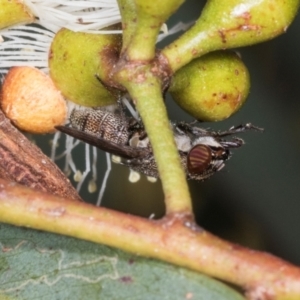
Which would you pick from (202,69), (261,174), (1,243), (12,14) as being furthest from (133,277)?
(261,174)

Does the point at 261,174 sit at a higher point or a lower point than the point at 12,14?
lower

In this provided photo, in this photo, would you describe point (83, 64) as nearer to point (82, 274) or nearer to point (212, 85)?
point (212, 85)

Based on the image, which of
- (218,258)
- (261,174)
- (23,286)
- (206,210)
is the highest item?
(218,258)

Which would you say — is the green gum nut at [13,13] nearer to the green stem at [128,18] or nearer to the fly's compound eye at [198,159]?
Result: the green stem at [128,18]

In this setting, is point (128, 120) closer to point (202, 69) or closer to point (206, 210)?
point (202, 69)

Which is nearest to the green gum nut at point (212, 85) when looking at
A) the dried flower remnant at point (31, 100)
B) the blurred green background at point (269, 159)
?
the dried flower remnant at point (31, 100)
